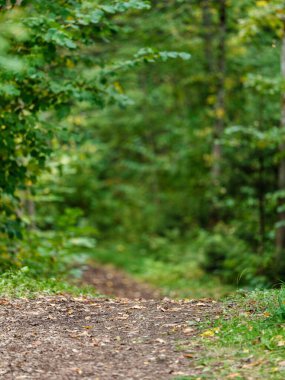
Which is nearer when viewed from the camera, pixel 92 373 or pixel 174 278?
pixel 92 373

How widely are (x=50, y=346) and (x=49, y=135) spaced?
3516 millimetres

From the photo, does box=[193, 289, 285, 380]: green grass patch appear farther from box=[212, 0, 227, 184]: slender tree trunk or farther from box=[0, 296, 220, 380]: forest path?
box=[212, 0, 227, 184]: slender tree trunk

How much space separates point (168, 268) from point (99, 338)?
35.3 ft

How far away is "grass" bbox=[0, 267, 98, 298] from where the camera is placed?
726 centimetres

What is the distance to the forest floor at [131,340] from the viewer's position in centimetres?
518

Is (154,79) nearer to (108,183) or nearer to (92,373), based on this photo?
(108,183)

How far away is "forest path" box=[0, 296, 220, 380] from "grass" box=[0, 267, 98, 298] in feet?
0.63

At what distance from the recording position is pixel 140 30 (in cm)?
1489

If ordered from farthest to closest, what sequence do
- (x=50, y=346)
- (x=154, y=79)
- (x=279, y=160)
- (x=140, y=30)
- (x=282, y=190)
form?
(x=154, y=79) < (x=140, y=30) < (x=279, y=160) < (x=282, y=190) < (x=50, y=346)

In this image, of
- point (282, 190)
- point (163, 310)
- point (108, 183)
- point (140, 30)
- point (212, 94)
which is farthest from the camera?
point (108, 183)

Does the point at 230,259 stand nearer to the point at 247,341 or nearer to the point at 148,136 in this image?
the point at 247,341

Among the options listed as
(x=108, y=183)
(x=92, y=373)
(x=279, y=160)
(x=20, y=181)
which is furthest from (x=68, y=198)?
(x=92, y=373)

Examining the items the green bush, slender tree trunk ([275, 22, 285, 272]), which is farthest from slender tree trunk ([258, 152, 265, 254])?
slender tree trunk ([275, 22, 285, 272])

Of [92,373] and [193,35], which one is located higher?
[92,373]
